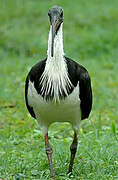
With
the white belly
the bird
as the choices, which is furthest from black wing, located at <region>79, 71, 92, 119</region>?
the white belly

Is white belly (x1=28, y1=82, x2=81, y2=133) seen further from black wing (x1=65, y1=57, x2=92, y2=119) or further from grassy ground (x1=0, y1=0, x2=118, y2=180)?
grassy ground (x1=0, y1=0, x2=118, y2=180)

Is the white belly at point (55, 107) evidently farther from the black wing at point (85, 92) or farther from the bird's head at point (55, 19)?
the bird's head at point (55, 19)

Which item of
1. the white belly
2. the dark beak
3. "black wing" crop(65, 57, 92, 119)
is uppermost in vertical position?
the dark beak

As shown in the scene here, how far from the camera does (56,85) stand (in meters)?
5.29

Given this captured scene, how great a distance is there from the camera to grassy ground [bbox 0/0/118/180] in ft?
19.9

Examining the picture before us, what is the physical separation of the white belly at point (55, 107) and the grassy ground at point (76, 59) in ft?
2.08

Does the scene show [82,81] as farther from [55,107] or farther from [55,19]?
[55,19]

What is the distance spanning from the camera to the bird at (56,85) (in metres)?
5.24

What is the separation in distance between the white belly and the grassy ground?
25.0 inches

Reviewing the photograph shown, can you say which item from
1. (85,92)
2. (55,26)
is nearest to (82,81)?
(85,92)

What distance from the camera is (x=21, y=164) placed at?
19.5ft

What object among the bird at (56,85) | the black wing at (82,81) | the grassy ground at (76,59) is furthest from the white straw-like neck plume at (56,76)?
the grassy ground at (76,59)

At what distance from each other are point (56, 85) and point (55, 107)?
0.83 ft

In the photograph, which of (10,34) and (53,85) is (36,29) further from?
(53,85)
